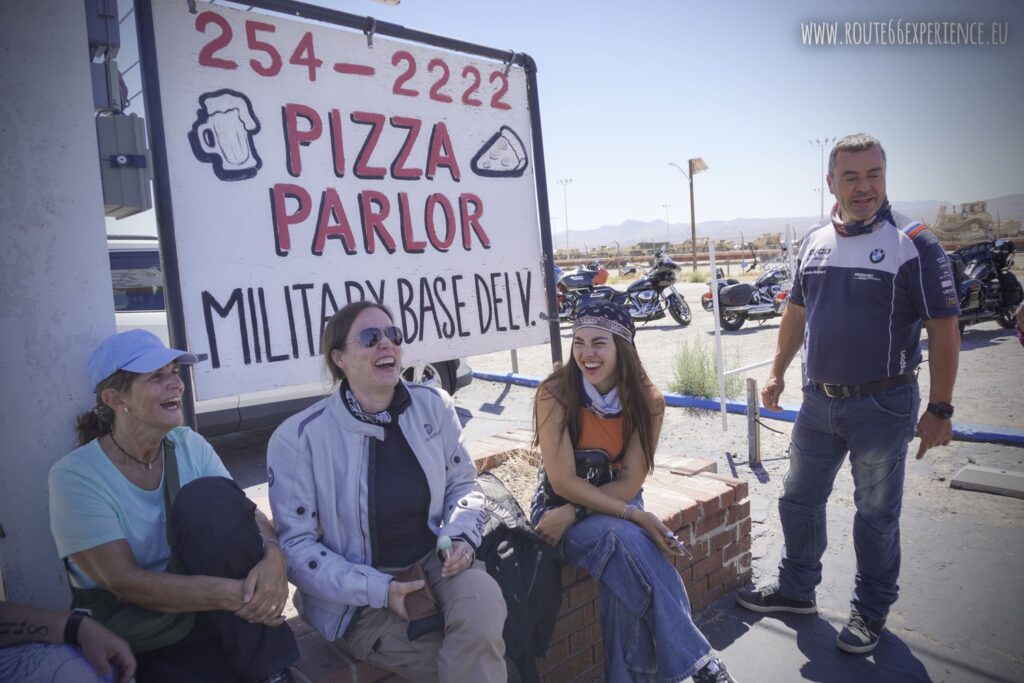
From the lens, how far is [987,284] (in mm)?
9289

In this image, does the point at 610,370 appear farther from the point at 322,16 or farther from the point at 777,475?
the point at 777,475

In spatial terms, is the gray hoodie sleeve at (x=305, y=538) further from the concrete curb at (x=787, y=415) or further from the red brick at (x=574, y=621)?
the concrete curb at (x=787, y=415)

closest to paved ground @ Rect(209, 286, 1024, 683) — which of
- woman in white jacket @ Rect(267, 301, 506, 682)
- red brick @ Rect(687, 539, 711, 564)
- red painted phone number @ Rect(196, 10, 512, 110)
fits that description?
red brick @ Rect(687, 539, 711, 564)

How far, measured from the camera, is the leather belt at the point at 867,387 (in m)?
2.60

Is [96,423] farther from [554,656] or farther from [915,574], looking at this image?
[915,574]

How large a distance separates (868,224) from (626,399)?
1200mm

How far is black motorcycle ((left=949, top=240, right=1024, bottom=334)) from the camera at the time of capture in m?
8.93

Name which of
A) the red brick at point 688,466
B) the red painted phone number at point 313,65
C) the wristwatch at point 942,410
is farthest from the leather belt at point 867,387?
the red painted phone number at point 313,65

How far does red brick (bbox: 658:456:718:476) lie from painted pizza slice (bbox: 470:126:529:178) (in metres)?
1.78

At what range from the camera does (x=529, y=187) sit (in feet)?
11.7

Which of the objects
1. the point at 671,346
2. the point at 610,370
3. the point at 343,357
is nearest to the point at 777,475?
the point at 610,370

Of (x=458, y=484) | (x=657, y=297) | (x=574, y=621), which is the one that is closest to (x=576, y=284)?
(x=657, y=297)

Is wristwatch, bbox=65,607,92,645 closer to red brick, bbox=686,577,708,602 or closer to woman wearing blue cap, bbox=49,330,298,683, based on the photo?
woman wearing blue cap, bbox=49,330,298,683

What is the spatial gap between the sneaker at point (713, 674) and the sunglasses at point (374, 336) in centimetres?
152
